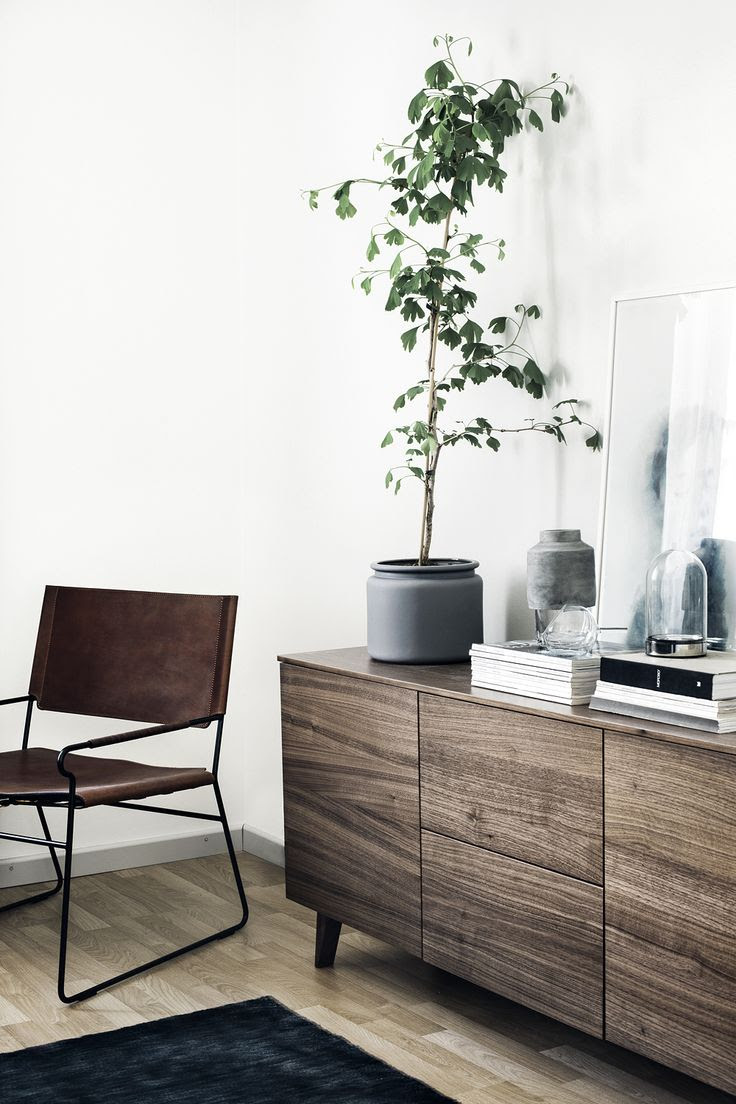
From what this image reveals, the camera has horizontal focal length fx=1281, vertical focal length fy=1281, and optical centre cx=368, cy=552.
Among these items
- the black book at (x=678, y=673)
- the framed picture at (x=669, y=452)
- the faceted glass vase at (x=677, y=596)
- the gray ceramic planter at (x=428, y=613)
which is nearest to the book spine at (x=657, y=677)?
the black book at (x=678, y=673)

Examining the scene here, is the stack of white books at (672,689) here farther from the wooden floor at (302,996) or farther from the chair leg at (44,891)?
the chair leg at (44,891)

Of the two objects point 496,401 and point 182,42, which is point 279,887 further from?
point 182,42

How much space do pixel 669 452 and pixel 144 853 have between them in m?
2.09

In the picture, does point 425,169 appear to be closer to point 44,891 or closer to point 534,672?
point 534,672

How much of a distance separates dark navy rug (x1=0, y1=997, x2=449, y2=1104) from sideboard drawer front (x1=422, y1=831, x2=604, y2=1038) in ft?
0.77

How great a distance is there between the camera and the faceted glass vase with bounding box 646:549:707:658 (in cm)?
221

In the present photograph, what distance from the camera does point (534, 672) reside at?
2.22 meters

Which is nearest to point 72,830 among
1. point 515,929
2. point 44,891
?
point 44,891

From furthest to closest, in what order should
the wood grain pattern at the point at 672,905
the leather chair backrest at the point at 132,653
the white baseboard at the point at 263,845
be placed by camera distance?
the white baseboard at the point at 263,845 → the leather chair backrest at the point at 132,653 → the wood grain pattern at the point at 672,905

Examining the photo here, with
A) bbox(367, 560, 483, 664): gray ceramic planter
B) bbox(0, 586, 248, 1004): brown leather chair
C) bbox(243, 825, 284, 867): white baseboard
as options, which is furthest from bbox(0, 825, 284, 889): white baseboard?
bbox(367, 560, 483, 664): gray ceramic planter

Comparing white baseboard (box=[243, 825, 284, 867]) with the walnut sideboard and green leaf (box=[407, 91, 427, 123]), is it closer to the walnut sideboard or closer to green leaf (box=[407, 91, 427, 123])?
the walnut sideboard

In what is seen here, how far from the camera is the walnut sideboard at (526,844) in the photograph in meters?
1.88

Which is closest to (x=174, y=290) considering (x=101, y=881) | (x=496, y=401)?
(x=496, y=401)

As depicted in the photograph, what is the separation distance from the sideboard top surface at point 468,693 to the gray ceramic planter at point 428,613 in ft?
0.10
